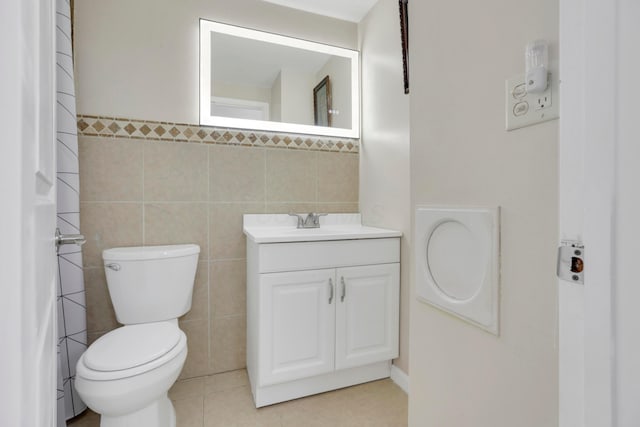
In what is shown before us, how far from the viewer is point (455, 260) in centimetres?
78

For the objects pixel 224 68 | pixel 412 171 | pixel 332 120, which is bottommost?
pixel 412 171

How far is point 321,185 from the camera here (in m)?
2.17

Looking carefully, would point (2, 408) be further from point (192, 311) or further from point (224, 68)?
point (224, 68)

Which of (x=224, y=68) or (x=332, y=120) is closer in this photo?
(x=224, y=68)

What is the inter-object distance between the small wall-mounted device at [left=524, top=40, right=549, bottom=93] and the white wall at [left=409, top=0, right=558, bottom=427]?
2cm

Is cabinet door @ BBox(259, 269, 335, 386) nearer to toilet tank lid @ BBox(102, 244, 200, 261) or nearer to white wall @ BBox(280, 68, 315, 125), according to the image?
toilet tank lid @ BBox(102, 244, 200, 261)

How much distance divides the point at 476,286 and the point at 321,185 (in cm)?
154

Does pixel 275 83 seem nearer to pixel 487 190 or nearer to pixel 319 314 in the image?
pixel 319 314

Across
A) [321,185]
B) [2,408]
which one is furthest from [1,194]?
A: [321,185]

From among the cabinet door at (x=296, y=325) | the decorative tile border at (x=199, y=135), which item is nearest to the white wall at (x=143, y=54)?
the decorative tile border at (x=199, y=135)

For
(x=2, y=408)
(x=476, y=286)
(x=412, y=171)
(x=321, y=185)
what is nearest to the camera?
(x=2, y=408)

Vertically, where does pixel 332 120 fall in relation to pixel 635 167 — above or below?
above

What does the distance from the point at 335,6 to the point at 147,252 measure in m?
1.96

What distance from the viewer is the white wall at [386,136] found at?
70.3 inches
